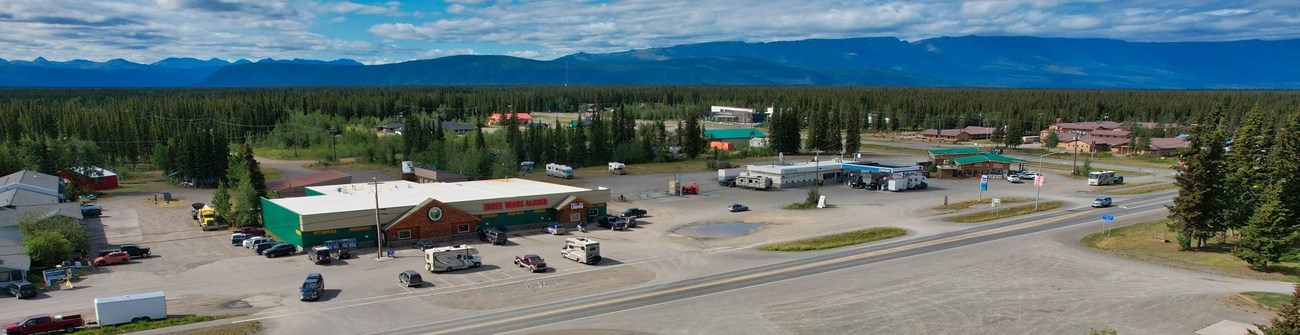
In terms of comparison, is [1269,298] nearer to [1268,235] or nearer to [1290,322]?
[1268,235]

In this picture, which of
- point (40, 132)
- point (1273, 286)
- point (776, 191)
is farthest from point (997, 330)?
point (40, 132)

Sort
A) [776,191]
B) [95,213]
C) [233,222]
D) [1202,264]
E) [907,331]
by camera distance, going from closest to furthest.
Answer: [907,331], [1202,264], [233,222], [95,213], [776,191]

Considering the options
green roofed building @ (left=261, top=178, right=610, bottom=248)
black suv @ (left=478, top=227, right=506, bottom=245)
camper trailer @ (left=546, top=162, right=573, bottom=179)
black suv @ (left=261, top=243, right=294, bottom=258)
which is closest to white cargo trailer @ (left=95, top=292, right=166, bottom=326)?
black suv @ (left=261, top=243, right=294, bottom=258)

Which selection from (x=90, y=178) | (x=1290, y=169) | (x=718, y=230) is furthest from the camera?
(x=90, y=178)

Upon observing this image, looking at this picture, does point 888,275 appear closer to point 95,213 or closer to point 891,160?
point 95,213

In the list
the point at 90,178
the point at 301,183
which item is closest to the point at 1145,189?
the point at 301,183
